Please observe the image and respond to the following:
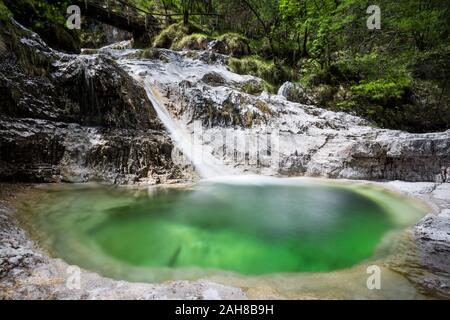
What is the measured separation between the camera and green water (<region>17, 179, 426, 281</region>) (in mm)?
3168

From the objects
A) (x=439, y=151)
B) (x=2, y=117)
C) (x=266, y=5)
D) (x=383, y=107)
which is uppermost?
(x=266, y=5)

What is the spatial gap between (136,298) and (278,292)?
134 cm

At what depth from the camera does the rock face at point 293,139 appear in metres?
7.32

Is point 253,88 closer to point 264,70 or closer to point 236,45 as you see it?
point 264,70

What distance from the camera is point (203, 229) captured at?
170 inches

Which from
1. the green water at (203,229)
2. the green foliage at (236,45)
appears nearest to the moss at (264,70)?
the green foliage at (236,45)

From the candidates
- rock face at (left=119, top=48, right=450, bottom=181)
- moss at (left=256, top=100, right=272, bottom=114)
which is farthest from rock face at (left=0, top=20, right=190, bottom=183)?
moss at (left=256, top=100, right=272, bottom=114)

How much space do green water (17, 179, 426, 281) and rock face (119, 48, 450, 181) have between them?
179 cm

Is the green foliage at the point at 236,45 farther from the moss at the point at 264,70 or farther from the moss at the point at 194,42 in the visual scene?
the moss at the point at 194,42

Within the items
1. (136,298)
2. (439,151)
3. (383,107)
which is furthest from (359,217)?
(383,107)

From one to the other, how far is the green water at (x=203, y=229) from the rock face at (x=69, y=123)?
0.76 meters
